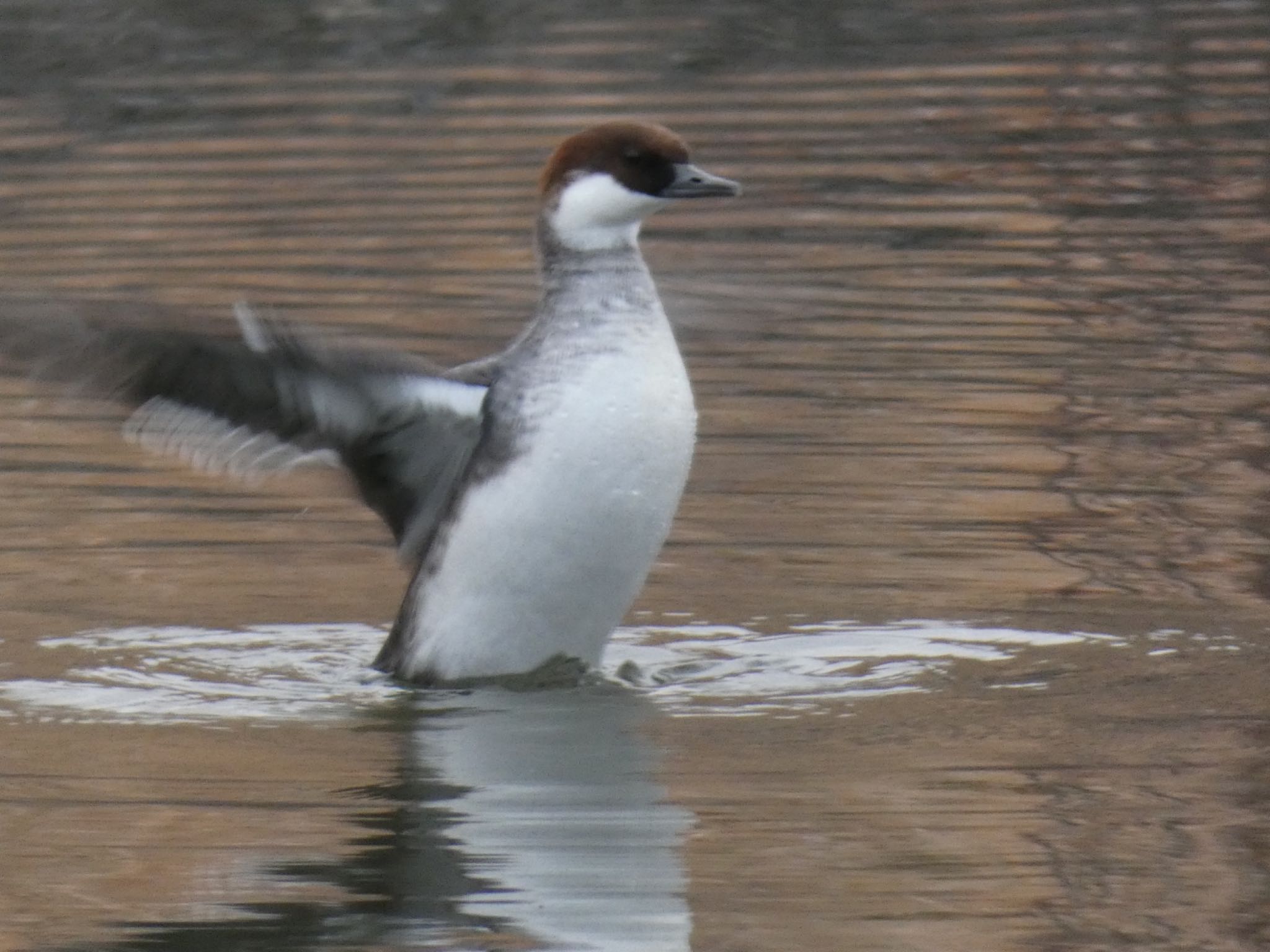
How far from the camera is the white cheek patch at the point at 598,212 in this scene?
292 inches

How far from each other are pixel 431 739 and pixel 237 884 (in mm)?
1238

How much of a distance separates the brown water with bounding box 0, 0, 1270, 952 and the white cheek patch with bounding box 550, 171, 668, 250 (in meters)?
0.70

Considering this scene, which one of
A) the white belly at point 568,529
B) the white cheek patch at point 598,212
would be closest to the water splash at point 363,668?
the white belly at point 568,529

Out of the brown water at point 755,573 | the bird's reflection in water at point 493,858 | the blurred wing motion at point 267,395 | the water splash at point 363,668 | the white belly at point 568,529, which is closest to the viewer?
the bird's reflection in water at point 493,858

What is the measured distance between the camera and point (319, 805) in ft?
20.6

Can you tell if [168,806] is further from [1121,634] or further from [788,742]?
[1121,634]

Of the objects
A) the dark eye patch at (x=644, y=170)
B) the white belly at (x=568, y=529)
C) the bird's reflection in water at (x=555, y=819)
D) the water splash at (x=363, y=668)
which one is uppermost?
the dark eye patch at (x=644, y=170)

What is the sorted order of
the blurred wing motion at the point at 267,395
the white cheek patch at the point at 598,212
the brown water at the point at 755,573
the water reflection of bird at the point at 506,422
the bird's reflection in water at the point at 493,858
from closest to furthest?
the bird's reflection in water at the point at 493,858 → the brown water at the point at 755,573 → the blurred wing motion at the point at 267,395 → the water reflection of bird at the point at 506,422 → the white cheek patch at the point at 598,212

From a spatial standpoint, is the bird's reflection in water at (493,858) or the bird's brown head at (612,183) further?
the bird's brown head at (612,183)

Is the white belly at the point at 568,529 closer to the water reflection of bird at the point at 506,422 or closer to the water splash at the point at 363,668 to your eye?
the water reflection of bird at the point at 506,422

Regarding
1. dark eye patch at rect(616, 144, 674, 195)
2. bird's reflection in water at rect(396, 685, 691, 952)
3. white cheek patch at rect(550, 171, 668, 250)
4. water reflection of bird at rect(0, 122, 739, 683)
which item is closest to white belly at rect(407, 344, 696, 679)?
water reflection of bird at rect(0, 122, 739, 683)

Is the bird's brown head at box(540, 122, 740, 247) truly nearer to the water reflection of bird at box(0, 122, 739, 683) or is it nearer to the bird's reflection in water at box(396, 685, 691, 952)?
the water reflection of bird at box(0, 122, 739, 683)

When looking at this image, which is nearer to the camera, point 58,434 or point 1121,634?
point 1121,634

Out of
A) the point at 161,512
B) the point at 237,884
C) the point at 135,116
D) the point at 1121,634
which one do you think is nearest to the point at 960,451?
the point at 1121,634
